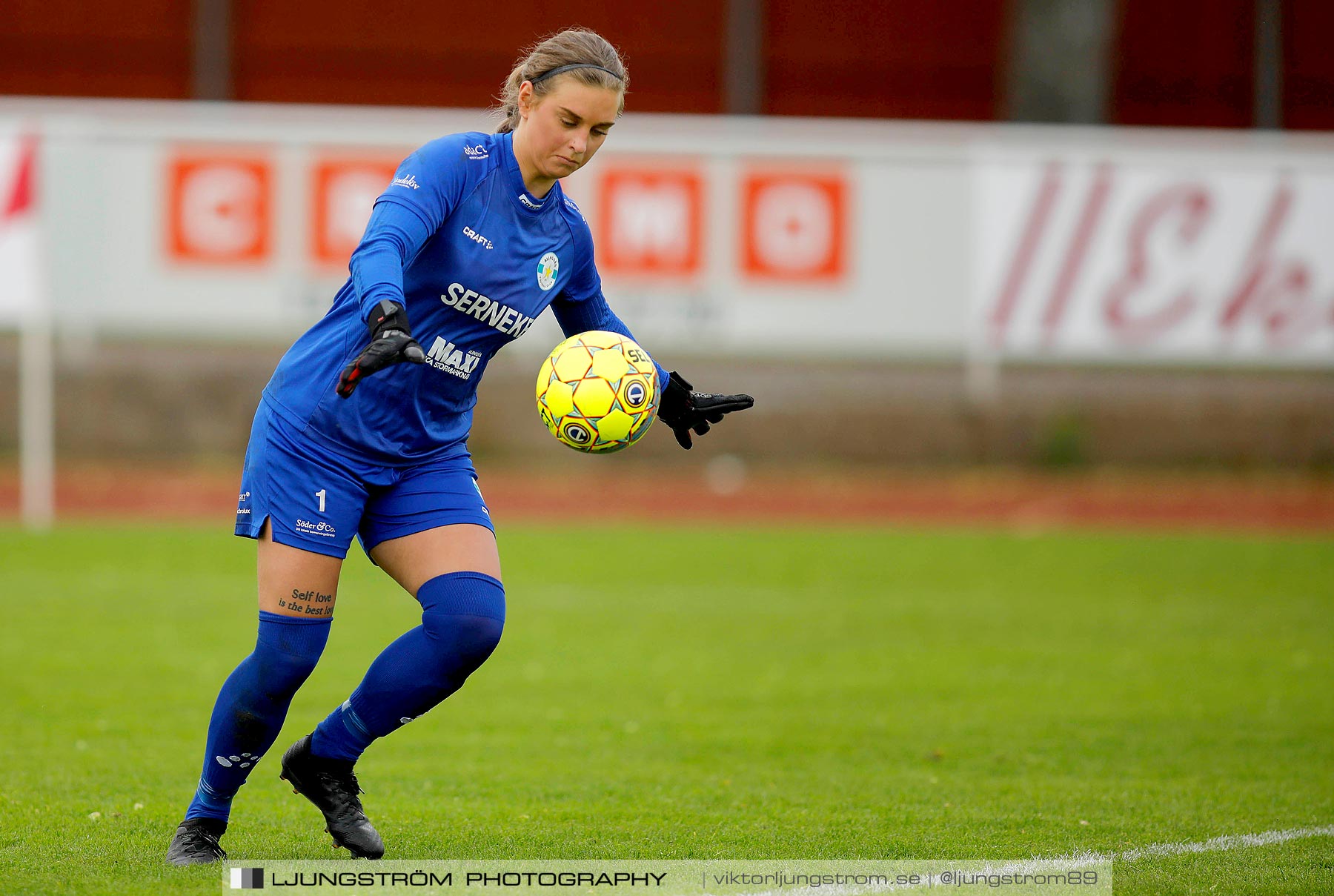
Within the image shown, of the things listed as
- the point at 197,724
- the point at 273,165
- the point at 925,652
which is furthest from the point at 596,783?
the point at 273,165

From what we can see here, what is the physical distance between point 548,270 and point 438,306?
1.23 feet

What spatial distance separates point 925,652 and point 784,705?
5.46 ft

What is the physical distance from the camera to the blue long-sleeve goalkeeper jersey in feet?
Answer: 14.6

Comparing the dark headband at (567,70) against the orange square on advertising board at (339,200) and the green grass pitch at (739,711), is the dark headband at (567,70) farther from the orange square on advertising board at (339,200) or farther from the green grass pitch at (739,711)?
the orange square on advertising board at (339,200)

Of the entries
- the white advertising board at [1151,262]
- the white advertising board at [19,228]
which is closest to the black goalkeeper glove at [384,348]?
the white advertising board at [19,228]

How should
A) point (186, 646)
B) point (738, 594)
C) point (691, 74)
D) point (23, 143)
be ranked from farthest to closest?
1. point (691, 74)
2. point (23, 143)
3. point (738, 594)
4. point (186, 646)

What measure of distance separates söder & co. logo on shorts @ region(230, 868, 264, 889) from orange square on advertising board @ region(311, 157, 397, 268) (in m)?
→ 11.5

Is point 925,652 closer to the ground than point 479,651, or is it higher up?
closer to the ground

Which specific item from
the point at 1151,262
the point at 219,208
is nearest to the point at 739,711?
the point at 219,208

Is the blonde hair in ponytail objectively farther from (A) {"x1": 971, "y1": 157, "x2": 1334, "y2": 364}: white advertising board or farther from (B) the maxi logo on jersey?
(A) {"x1": 971, "y1": 157, "x2": 1334, "y2": 364}: white advertising board

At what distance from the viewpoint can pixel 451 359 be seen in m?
4.54

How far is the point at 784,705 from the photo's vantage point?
761cm

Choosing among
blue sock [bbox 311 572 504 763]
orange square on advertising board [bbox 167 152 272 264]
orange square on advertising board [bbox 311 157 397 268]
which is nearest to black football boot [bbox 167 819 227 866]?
blue sock [bbox 311 572 504 763]

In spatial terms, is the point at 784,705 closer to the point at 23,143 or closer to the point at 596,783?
the point at 596,783
